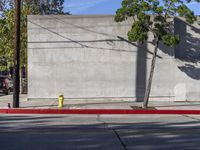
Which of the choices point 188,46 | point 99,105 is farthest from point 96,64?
point 188,46

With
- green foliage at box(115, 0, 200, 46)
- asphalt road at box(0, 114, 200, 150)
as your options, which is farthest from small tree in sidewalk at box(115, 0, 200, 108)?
asphalt road at box(0, 114, 200, 150)

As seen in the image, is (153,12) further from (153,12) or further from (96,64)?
(96,64)

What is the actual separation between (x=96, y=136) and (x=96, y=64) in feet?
46.8

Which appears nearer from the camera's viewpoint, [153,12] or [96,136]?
[96,136]

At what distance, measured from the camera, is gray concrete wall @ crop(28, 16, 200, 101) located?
2706cm

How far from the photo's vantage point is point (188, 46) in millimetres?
27531

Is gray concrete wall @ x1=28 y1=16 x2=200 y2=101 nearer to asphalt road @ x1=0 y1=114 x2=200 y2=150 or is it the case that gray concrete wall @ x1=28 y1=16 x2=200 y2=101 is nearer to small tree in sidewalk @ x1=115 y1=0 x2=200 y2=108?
small tree in sidewalk @ x1=115 y1=0 x2=200 y2=108

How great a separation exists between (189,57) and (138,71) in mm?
2858

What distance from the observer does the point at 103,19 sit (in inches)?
1069

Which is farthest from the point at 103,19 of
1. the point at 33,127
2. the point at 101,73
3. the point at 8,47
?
the point at 8,47

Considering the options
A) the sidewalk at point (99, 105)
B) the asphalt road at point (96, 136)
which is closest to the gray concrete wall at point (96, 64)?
the sidewalk at point (99, 105)

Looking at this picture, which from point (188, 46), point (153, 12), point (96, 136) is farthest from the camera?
point (188, 46)

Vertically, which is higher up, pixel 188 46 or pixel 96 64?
pixel 188 46

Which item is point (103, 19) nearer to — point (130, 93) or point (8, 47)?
point (130, 93)
